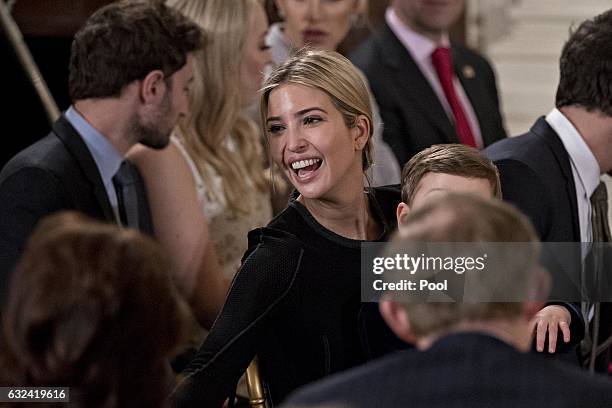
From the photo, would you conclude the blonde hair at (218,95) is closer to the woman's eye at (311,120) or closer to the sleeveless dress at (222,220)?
the sleeveless dress at (222,220)

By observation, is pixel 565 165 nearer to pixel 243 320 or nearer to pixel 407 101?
pixel 243 320

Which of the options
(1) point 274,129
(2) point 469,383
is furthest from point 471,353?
(1) point 274,129

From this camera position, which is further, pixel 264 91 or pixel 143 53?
pixel 143 53

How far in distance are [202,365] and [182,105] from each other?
4.04 feet

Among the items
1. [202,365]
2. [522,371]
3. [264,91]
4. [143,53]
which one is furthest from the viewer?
[143,53]

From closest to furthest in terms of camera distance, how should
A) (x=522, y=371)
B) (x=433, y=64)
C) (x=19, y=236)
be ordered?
1. (x=522, y=371)
2. (x=19, y=236)
3. (x=433, y=64)

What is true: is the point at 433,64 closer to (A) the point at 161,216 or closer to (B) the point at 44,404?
(A) the point at 161,216

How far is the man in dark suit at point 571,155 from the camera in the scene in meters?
2.72

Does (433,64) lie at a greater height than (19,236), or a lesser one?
greater

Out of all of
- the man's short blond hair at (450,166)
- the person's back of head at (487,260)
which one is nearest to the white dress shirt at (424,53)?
the man's short blond hair at (450,166)

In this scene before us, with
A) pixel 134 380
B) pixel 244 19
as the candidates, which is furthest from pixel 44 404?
pixel 244 19

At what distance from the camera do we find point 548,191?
2738 millimetres

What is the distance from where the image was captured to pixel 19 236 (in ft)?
8.85

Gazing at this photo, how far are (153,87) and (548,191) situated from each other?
115cm
